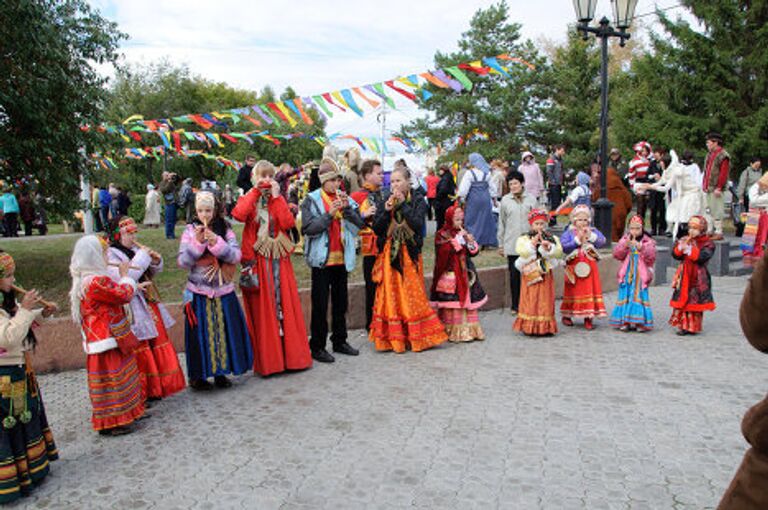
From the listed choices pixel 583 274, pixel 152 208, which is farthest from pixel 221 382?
pixel 152 208

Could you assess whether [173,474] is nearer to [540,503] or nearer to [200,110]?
[540,503]

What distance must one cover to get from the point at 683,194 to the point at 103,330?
10.4 m

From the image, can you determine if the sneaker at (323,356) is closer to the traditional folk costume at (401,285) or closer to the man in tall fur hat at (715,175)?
the traditional folk costume at (401,285)

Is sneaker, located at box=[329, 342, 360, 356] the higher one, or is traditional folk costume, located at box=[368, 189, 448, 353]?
traditional folk costume, located at box=[368, 189, 448, 353]

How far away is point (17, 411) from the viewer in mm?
3875

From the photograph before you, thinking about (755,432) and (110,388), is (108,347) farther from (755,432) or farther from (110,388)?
(755,432)

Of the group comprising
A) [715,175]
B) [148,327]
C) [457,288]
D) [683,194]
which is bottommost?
[457,288]

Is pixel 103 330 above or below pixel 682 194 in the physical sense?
below

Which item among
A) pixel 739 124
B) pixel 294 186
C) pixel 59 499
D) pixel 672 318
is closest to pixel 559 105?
pixel 739 124

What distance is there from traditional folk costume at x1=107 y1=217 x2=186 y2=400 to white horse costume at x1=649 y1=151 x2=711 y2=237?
31.3 feet

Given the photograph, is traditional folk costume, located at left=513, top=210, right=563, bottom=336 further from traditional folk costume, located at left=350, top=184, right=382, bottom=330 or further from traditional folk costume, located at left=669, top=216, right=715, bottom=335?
traditional folk costume, located at left=350, top=184, right=382, bottom=330

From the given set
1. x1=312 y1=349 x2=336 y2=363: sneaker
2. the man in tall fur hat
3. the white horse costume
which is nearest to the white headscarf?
x1=312 y1=349 x2=336 y2=363: sneaker

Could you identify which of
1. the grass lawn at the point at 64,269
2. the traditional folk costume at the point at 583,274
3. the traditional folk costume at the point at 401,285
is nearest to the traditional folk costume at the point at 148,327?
the grass lawn at the point at 64,269

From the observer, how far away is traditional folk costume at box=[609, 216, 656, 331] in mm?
7500
